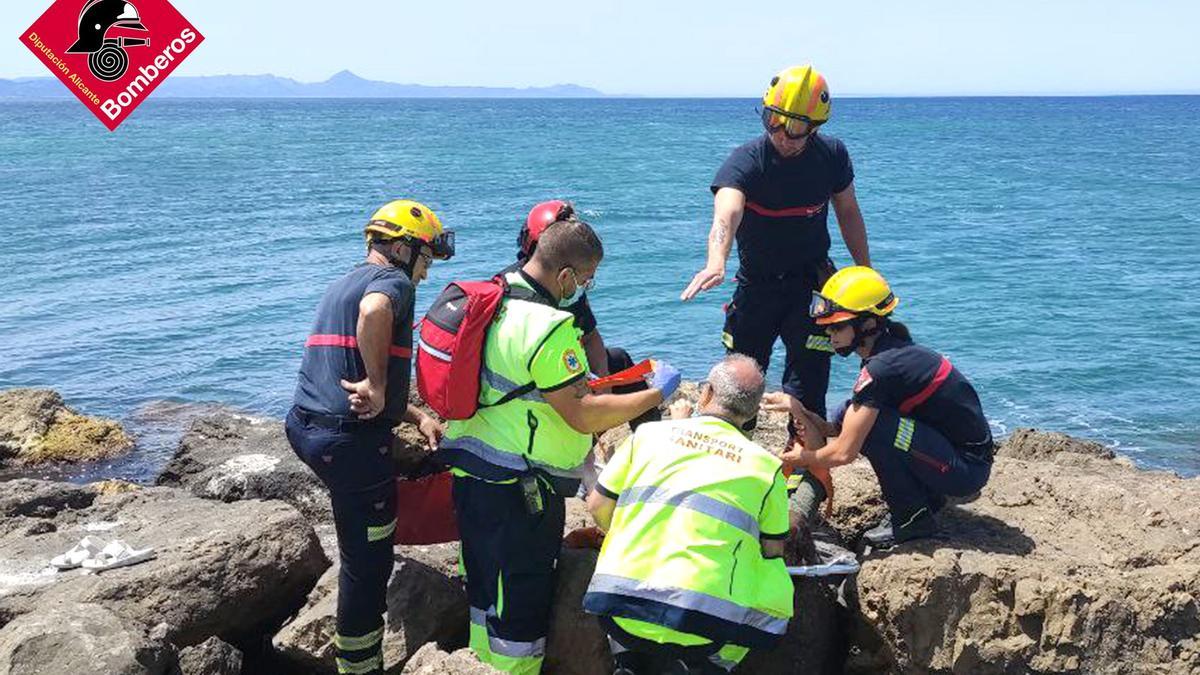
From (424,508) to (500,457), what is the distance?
0.93 meters

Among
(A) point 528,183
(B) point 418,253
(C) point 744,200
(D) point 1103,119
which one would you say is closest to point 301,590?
(B) point 418,253

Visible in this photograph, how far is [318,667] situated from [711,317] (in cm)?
1664

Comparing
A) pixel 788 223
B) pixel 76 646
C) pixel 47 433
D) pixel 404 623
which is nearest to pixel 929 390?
pixel 788 223

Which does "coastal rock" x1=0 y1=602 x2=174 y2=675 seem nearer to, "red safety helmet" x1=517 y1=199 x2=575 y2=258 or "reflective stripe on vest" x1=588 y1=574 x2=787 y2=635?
"reflective stripe on vest" x1=588 y1=574 x2=787 y2=635

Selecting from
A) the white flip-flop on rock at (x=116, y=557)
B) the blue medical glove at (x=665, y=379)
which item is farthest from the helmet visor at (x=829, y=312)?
the white flip-flop on rock at (x=116, y=557)

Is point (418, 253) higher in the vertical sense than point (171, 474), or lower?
higher

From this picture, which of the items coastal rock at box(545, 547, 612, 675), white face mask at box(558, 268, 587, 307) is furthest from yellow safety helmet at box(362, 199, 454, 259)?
coastal rock at box(545, 547, 612, 675)

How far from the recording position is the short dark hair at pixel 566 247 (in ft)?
19.5

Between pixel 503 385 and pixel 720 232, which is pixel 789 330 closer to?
pixel 720 232

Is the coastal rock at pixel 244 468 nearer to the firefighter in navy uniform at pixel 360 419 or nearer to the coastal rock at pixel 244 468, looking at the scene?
the coastal rock at pixel 244 468

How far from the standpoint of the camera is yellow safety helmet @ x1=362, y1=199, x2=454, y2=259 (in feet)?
20.6

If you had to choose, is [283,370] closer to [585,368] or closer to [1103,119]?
[585,368]

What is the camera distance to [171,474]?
38.3ft

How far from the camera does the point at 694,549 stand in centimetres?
509
